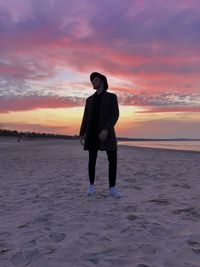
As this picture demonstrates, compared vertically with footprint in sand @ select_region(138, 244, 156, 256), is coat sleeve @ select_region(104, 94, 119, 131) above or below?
above

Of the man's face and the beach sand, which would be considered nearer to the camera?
the beach sand

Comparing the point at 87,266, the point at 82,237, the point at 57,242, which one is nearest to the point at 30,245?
the point at 57,242

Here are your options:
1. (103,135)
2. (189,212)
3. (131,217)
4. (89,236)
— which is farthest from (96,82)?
(89,236)

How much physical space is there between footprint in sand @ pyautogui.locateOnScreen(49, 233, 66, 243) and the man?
2.44m

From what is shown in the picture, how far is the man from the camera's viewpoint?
6668 mm

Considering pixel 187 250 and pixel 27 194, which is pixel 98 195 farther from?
pixel 187 250

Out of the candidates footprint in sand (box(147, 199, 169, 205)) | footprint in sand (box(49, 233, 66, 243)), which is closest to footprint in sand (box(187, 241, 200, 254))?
footprint in sand (box(49, 233, 66, 243))

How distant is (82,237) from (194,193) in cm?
380

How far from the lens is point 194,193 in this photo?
24.1 feet

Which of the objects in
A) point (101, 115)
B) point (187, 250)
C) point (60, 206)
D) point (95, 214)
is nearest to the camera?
point (187, 250)

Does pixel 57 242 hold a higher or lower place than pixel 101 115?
lower

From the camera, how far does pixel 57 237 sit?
171 inches

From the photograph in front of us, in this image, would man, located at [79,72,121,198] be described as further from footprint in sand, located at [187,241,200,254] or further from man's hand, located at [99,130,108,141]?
footprint in sand, located at [187,241,200,254]

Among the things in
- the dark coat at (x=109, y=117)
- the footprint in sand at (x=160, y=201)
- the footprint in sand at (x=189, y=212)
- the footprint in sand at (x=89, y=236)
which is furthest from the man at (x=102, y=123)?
the footprint in sand at (x=89, y=236)
